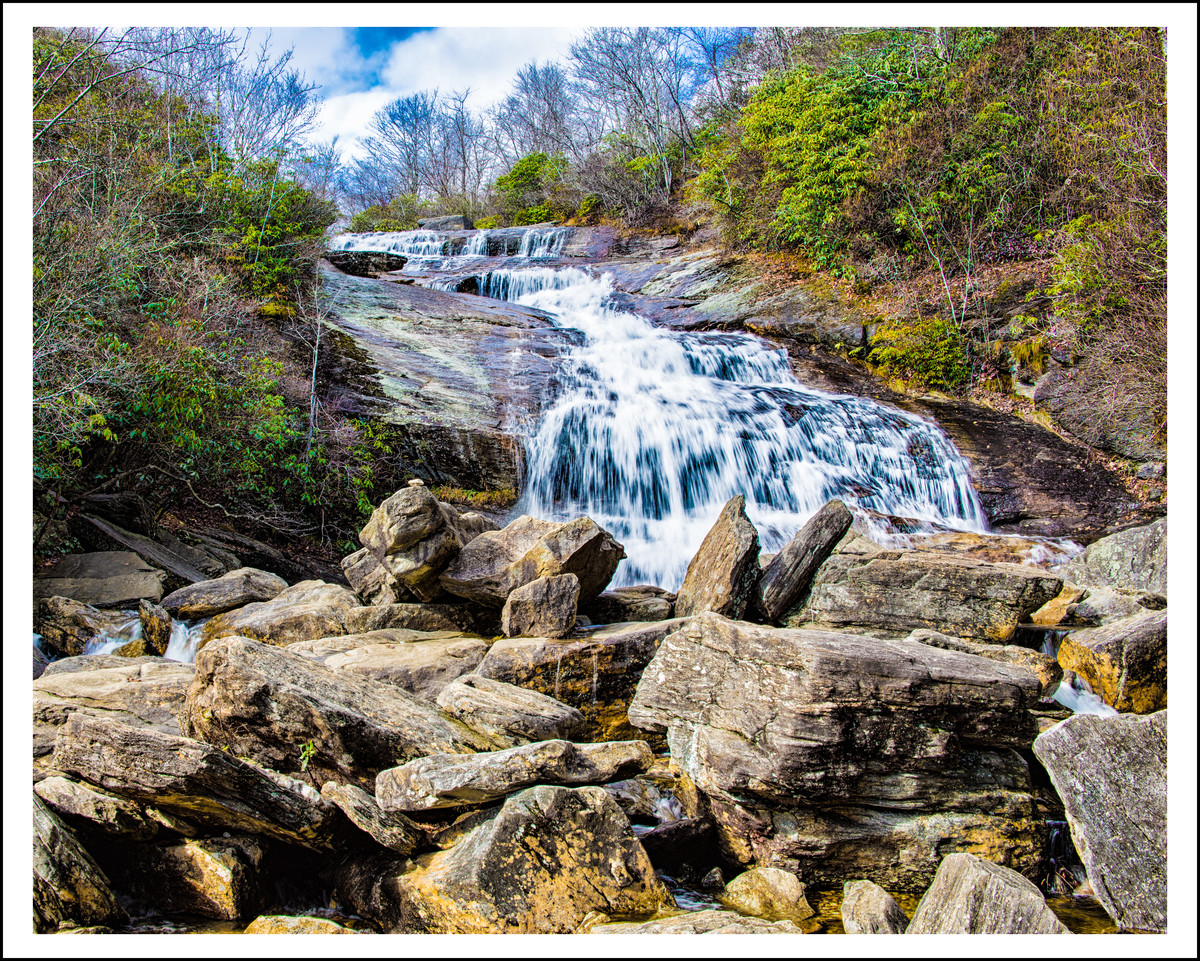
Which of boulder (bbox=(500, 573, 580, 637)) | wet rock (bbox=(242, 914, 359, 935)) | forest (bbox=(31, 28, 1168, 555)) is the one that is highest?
forest (bbox=(31, 28, 1168, 555))

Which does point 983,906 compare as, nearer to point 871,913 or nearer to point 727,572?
point 871,913

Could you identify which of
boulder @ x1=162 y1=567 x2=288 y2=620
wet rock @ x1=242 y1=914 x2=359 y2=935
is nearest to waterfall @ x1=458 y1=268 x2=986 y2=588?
boulder @ x1=162 y1=567 x2=288 y2=620

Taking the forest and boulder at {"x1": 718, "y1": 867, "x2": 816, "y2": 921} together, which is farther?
the forest

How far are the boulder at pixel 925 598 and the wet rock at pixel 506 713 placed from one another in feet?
8.96

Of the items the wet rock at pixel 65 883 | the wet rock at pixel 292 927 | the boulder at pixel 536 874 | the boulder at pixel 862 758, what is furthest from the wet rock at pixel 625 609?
the wet rock at pixel 65 883

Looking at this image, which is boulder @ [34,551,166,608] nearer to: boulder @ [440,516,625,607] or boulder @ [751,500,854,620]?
boulder @ [440,516,625,607]

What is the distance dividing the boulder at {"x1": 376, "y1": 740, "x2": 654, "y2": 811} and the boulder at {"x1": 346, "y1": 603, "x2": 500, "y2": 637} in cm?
309

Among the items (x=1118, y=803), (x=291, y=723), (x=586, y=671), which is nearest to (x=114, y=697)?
(x=291, y=723)

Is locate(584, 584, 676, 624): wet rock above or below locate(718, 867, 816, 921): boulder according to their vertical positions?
above

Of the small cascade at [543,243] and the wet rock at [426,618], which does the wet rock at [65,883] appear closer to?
the wet rock at [426,618]

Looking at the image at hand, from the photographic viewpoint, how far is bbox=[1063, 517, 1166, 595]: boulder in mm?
7770

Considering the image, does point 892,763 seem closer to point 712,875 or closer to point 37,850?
point 712,875

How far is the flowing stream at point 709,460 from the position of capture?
10.9m

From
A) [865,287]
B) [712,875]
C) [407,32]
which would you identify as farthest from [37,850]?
[865,287]
